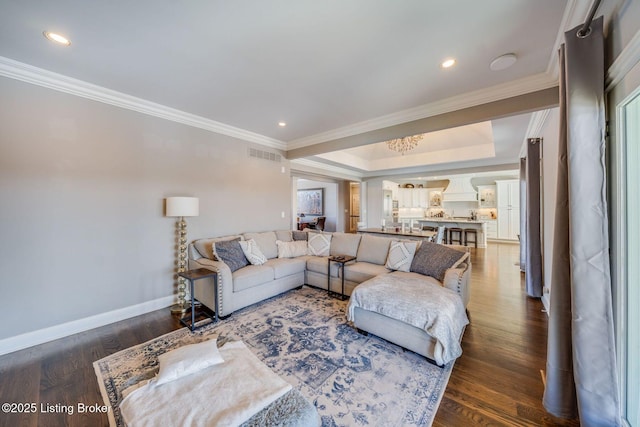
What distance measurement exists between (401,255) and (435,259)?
0.46 metres

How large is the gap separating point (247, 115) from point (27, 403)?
11.7 feet

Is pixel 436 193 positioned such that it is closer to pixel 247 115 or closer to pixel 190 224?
pixel 247 115

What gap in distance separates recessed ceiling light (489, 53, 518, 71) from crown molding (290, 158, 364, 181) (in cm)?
405

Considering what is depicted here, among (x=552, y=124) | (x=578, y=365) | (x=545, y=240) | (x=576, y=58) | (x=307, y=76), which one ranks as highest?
(x=307, y=76)

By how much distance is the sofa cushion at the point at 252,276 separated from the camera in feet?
10.3

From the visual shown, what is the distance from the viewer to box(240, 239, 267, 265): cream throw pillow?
3645 mm

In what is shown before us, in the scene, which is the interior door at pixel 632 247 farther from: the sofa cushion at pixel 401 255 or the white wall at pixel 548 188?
the sofa cushion at pixel 401 255

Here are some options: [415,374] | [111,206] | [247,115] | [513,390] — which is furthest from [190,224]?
[513,390]

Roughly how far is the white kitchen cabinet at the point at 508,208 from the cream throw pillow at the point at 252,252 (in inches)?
371

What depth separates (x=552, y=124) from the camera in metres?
2.95

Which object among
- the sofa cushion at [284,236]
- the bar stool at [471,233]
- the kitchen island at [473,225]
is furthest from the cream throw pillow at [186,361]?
the bar stool at [471,233]

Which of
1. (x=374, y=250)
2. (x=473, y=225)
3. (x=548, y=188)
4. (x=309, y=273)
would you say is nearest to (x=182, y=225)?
(x=309, y=273)

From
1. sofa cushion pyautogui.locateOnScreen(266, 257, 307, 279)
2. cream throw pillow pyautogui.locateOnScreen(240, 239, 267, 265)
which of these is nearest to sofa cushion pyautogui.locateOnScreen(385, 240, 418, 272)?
sofa cushion pyautogui.locateOnScreen(266, 257, 307, 279)

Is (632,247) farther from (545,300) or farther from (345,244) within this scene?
(345,244)
